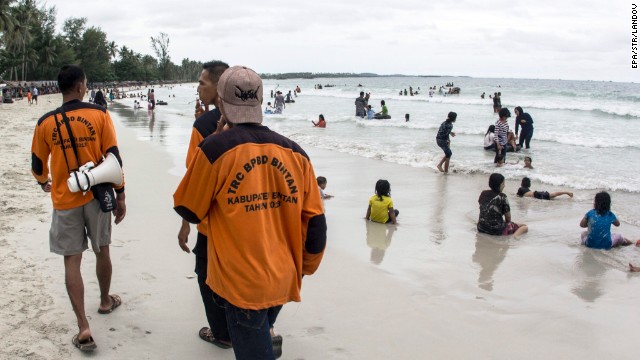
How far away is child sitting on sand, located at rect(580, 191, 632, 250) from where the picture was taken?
6617 millimetres

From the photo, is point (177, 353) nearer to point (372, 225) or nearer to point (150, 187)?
Answer: point (372, 225)

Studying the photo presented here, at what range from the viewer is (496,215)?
7148mm

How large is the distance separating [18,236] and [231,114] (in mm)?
4497

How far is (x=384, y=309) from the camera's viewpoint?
14.6ft

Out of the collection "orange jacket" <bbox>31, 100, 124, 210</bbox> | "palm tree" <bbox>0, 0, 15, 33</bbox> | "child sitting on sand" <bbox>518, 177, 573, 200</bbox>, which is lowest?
"child sitting on sand" <bbox>518, 177, 573, 200</bbox>

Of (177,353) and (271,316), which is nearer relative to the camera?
(271,316)

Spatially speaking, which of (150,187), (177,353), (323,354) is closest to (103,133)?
(177,353)

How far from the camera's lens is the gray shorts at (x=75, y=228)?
3.48 metres

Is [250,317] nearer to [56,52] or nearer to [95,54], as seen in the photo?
[56,52]

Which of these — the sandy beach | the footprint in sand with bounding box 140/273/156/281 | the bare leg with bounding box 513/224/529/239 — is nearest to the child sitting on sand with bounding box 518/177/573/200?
the sandy beach

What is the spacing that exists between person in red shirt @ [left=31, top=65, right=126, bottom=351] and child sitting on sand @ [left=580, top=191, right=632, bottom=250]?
19.1 feet

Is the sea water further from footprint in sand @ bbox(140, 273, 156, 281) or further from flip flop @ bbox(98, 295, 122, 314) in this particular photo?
flip flop @ bbox(98, 295, 122, 314)

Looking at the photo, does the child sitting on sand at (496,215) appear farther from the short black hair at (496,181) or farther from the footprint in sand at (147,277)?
the footprint in sand at (147,277)

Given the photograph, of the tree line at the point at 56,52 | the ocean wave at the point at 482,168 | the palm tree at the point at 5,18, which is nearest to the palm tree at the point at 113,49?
the tree line at the point at 56,52
